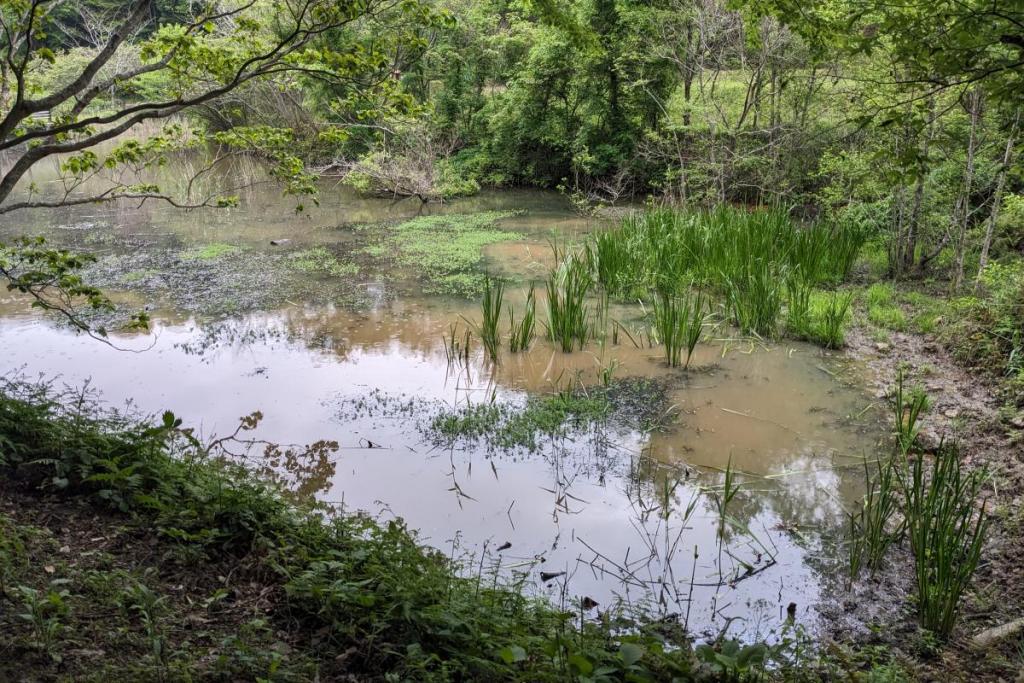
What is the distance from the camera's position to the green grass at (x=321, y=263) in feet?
29.5

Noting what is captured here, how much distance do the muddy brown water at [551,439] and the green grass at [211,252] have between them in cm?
170

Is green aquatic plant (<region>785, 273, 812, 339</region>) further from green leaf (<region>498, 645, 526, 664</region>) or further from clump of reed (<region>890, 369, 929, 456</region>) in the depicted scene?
green leaf (<region>498, 645, 526, 664</region>)

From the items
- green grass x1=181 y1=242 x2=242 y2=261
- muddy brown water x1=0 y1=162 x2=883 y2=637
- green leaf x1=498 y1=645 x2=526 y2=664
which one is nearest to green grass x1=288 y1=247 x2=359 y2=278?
green grass x1=181 y1=242 x2=242 y2=261

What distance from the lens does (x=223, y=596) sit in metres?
2.61

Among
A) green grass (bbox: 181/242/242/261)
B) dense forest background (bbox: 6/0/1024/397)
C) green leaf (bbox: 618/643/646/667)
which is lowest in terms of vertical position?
Answer: green leaf (bbox: 618/643/646/667)

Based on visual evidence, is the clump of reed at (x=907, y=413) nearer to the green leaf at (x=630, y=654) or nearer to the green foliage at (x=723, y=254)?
the green foliage at (x=723, y=254)

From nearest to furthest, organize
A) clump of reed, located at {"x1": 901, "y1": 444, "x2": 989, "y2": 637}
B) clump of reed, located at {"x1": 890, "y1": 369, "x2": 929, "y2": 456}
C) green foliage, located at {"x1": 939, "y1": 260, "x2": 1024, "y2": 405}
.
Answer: clump of reed, located at {"x1": 901, "y1": 444, "x2": 989, "y2": 637}, clump of reed, located at {"x1": 890, "y1": 369, "x2": 929, "y2": 456}, green foliage, located at {"x1": 939, "y1": 260, "x2": 1024, "y2": 405}

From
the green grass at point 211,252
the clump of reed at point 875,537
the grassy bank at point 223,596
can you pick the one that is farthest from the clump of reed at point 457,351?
the green grass at point 211,252

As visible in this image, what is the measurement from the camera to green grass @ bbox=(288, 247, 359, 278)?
898cm

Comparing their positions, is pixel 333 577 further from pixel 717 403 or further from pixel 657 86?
pixel 657 86

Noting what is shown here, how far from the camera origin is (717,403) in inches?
208

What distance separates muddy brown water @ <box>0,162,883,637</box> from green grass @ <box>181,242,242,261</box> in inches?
67.0

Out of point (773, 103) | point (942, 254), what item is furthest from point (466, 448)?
point (773, 103)

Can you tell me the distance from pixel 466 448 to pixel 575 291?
6.55 ft
